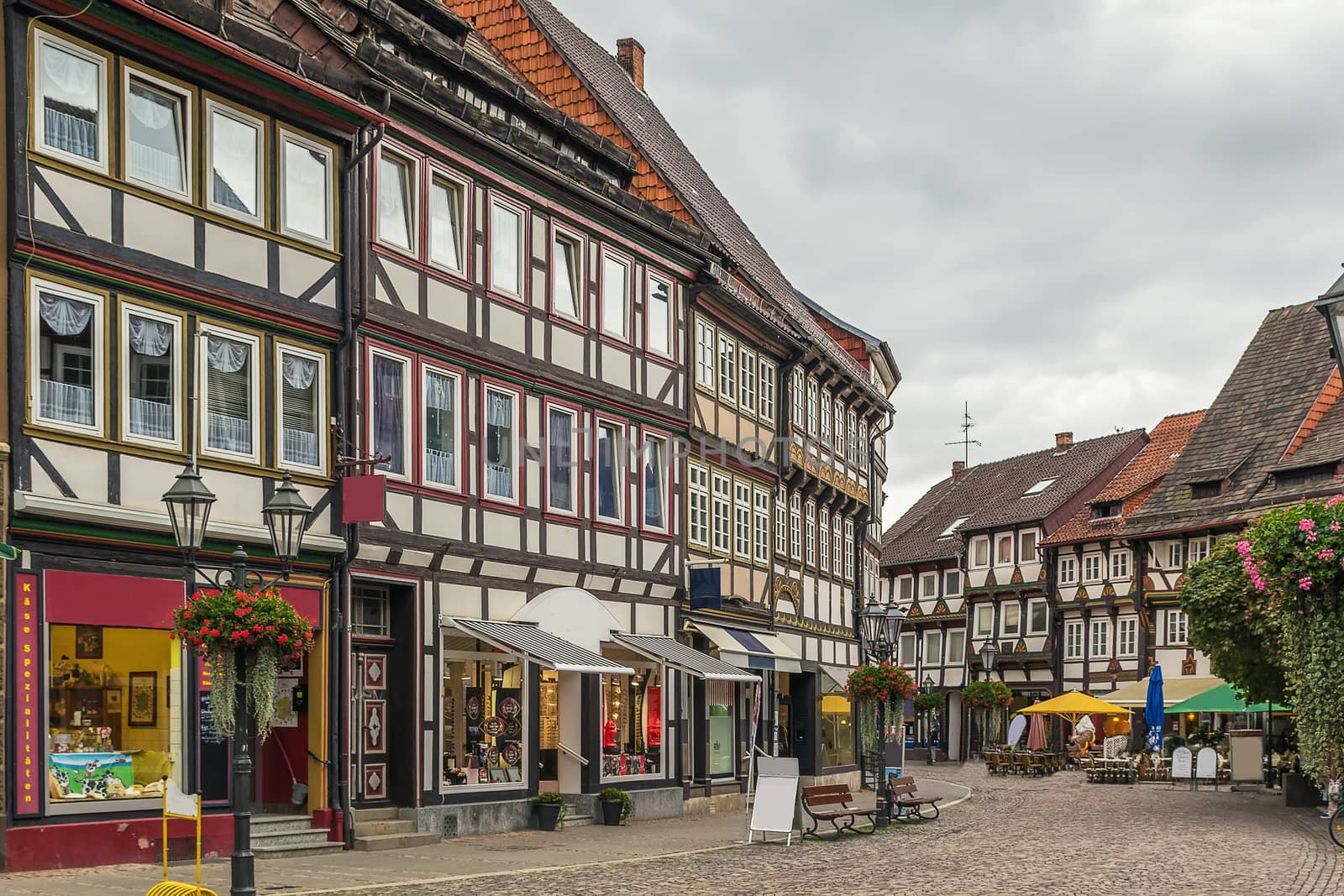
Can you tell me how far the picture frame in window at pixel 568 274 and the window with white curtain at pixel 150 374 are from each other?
8.47 meters

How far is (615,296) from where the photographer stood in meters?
28.8

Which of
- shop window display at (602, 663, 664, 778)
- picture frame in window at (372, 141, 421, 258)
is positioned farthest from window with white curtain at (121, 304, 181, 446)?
shop window display at (602, 663, 664, 778)

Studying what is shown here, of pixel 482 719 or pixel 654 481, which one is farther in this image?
pixel 654 481

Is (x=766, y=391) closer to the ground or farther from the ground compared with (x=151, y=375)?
farther from the ground

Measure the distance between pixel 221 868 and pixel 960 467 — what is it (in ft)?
228

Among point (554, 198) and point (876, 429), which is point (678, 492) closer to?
point (554, 198)

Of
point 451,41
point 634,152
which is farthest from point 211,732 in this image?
point 634,152

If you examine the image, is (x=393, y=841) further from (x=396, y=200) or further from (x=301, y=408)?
(x=396, y=200)

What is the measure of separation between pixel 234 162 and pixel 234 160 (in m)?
0.02

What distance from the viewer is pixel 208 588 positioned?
19.5 meters

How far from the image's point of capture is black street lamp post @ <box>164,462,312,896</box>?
14.0 meters

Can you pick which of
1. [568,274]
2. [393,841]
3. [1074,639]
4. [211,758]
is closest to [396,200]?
[568,274]

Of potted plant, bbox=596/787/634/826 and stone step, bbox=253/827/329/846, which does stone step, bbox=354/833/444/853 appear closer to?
stone step, bbox=253/827/329/846

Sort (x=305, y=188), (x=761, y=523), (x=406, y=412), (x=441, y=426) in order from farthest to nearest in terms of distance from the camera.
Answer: (x=761, y=523) → (x=441, y=426) → (x=406, y=412) → (x=305, y=188)
